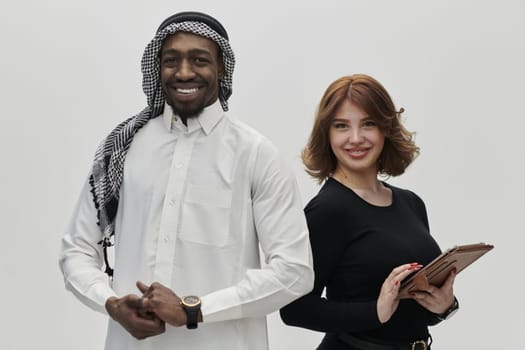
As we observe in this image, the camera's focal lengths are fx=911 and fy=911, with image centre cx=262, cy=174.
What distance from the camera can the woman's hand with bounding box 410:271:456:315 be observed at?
272cm

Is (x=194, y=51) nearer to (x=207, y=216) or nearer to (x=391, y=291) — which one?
(x=207, y=216)

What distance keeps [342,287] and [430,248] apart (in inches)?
12.2

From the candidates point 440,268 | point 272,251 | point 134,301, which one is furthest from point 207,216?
point 440,268

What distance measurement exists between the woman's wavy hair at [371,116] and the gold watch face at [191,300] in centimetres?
72

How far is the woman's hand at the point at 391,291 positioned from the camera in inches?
103

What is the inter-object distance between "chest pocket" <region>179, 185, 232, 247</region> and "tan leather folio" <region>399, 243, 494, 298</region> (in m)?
0.55

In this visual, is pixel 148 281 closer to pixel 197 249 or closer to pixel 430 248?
pixel 197 249

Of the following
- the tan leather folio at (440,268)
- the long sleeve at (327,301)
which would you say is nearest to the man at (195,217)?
the long sleeve at (327,301)

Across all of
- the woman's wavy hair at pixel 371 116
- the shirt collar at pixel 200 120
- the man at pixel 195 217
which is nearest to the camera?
the man at pixel 195 217

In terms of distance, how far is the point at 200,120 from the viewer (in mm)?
2643

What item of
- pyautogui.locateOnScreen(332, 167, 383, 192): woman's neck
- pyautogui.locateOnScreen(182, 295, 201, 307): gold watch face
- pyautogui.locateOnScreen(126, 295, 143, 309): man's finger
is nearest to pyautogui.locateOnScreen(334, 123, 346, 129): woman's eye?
pyautogui.locateOnScreen(332, 167, 383, 192): woman's neck

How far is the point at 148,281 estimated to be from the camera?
258cm

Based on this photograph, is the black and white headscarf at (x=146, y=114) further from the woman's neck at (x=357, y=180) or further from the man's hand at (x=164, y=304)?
the woman's neck at (x=357, y=180)

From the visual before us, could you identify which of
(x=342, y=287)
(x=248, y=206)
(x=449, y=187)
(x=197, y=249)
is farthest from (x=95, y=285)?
(x=449, y=187)
